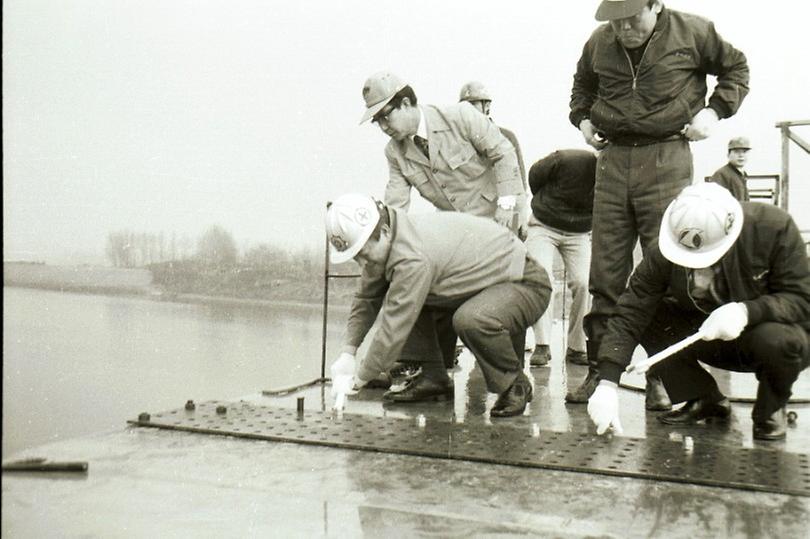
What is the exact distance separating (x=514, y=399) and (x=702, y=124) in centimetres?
125

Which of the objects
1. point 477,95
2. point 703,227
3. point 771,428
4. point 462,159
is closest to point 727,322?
point 703,227

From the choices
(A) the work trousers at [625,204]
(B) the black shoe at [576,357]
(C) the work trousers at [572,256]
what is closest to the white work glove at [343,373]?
(A) the work trousers at [625,204]

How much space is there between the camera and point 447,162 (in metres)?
4.13

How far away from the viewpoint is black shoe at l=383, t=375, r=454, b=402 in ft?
12.0

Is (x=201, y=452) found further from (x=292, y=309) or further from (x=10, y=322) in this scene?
(x=292, y=309)

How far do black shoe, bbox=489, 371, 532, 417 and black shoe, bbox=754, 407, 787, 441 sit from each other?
83 cm

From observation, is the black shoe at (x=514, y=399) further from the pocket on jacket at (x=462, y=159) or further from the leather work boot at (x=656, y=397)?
the pocket on jacket at (x=462, y=159)

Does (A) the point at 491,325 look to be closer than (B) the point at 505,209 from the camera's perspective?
Yes

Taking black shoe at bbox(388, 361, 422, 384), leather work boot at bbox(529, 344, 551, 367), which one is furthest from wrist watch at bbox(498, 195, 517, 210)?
leather work boot at bbox(529, 344, 551, 367)

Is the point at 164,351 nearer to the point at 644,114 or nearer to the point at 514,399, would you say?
the point at 514,399

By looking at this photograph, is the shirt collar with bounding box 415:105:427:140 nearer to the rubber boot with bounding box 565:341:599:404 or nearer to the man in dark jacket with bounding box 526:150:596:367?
the man in dark jacket with bounding box 526:150:596:367

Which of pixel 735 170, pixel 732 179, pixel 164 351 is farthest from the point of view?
pixel 164 351

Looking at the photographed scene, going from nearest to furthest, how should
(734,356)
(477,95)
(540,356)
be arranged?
(734,356) → (540,356) → (477,95)

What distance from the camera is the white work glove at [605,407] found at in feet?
9.40
